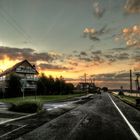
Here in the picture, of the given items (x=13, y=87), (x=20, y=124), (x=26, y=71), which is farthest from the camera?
(x=26, y=71)

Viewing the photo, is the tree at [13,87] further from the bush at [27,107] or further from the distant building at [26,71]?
the bush at [27,107]

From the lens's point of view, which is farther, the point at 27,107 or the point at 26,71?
the point at 26,71

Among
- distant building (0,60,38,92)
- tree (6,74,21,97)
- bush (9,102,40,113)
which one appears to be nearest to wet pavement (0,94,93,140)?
bush (9,102,40,113)

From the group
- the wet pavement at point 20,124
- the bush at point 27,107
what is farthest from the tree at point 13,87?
the wet pavement at point 20,124

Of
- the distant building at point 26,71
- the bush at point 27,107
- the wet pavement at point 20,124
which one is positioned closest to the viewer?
the wet pavement at point 20,124

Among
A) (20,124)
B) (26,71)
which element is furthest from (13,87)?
(20,124)

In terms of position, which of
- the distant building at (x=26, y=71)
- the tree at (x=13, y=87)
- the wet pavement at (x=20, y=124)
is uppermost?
the distant building at (x=26, y=71)

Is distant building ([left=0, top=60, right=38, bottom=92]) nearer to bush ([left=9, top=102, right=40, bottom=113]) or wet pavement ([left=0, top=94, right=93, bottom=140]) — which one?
bush ([left=9, top=102, right=40, bottom=113])

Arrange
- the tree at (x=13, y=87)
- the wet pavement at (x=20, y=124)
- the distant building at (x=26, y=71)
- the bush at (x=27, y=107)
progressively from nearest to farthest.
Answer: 1. the wet pavement at (x=20, y=124)
2. the bush at (x=27, y=107)
3. the tree at (x=13, y=87)
4. the distant building at (x=26, y=71)

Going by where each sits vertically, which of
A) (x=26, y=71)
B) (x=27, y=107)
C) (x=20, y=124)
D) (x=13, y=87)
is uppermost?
(x=26, y=71)

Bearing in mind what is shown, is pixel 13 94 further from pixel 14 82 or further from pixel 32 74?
pixel 32 74

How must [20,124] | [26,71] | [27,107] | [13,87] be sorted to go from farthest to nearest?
[26,71] → [13,87] → [27,107] → [20,124]

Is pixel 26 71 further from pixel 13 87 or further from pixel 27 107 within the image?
pixel 27 107

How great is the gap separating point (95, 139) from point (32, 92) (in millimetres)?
85279
